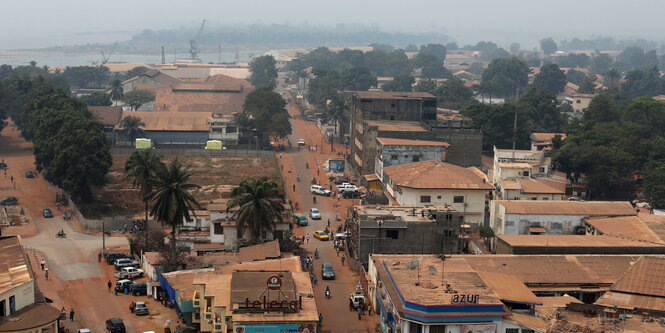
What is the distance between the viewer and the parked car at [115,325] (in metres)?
Answer: 47.9

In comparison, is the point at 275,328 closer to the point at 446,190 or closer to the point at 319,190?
the point at 446,190

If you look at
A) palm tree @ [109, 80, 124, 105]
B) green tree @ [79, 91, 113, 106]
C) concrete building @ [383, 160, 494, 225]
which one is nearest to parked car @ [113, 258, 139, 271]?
concrete building @ [383, 160, 494, 225]

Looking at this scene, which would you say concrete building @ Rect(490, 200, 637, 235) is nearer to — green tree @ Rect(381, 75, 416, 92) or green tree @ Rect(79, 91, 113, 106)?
green tree @ Rect(79, 91, 113, 106)

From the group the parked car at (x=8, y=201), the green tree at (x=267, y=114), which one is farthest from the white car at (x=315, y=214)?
the green tree at (x=267, y=114)

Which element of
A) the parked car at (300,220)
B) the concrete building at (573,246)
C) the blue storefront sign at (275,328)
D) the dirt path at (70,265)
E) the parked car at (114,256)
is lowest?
the dirt path at (70,265)

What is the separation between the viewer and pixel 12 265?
148 ft

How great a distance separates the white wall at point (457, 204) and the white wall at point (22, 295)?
36.4 m

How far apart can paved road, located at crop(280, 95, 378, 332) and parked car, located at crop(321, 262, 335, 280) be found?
0.36 metres

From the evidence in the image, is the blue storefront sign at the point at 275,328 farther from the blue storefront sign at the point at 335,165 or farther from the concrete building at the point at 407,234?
the blue storefront sign at the point at 335,165

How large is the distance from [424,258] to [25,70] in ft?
547

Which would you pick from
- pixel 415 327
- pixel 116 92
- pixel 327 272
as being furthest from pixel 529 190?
pixel 116 92

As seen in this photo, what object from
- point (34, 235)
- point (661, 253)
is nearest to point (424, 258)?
point (661, 253)

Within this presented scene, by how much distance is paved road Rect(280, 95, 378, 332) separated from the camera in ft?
168

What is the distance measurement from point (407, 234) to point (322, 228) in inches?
641
